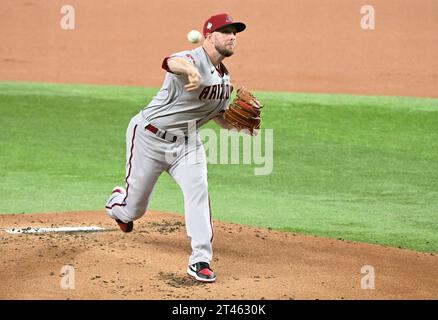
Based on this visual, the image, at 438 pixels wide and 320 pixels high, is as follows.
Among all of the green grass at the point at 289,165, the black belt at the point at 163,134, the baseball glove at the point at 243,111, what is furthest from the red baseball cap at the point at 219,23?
the green grass at the point at 289,165

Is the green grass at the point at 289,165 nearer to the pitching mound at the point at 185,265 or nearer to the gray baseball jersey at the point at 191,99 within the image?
the pitching mound at the point at 185,265

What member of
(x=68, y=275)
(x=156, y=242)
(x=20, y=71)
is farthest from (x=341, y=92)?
(x=68, y=275)

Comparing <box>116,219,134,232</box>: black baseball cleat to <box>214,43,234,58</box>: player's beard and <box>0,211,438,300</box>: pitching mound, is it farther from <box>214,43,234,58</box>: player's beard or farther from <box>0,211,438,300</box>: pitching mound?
<box>214,43,234,58</box>: player's beard

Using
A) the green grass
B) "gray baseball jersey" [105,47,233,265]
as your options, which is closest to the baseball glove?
"gray baseball jersey" [105,47,233,265]

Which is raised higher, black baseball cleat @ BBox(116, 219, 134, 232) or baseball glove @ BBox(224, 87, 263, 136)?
baseball glove @ BBox(224, 87, 263, 136)

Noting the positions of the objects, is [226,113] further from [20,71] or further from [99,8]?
[99,8]
